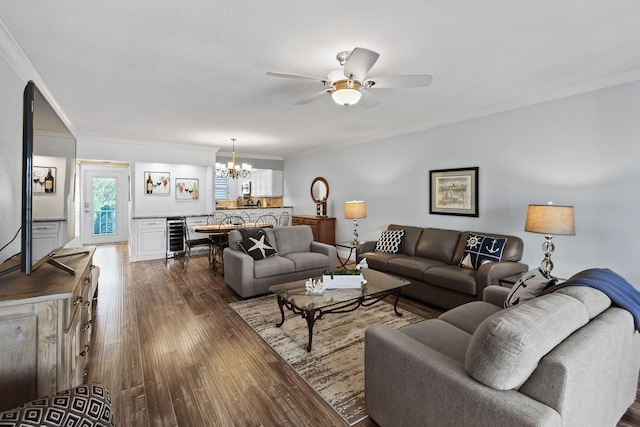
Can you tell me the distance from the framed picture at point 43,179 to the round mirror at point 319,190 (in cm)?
526

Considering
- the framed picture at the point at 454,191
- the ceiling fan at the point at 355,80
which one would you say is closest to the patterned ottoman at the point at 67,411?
the ceiling fan at the point at 355,80

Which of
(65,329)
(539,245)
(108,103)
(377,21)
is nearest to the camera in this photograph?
(65,329)

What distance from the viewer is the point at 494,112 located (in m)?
3.81

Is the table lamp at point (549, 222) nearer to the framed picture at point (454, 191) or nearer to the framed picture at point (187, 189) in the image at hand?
the framed picture at point (454, 191)

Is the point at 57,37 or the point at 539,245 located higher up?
the point at 57,37

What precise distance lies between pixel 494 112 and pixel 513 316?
135 inches

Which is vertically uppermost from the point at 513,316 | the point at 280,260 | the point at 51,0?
the point at 51,0

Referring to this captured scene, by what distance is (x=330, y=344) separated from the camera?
272 centimetres

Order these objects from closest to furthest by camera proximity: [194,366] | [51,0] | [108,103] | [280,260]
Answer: [51,0] → [194,366] → [108,103] → [280,260]

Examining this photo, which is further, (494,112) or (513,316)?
(494,112)

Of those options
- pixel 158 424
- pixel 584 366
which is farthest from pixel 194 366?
pixel 584 366

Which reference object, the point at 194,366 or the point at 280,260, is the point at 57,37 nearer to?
the point at 194,366

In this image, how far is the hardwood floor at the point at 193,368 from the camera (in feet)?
6.11

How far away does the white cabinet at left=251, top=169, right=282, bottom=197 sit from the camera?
8734 mm
